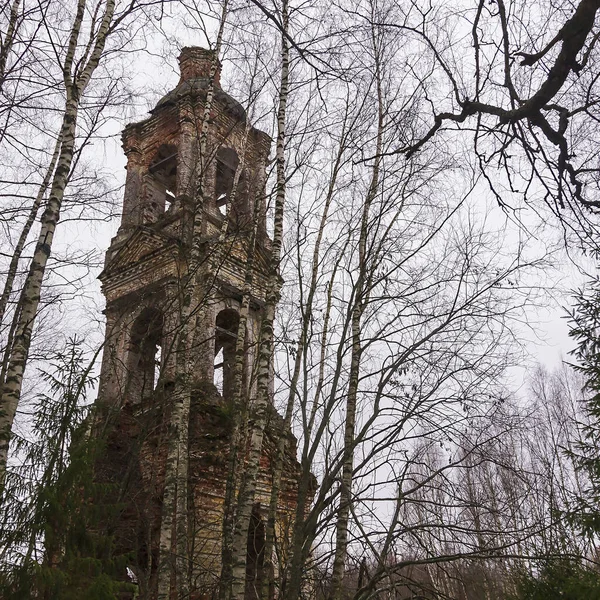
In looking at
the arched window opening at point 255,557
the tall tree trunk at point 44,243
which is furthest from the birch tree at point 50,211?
the arched window opening at point 255,557

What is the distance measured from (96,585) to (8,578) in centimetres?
74

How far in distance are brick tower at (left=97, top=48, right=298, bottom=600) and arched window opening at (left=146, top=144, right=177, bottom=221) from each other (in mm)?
28

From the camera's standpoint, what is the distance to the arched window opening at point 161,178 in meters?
15.9

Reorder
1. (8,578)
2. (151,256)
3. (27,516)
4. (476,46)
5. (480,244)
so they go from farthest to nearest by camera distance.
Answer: (151,256), (480,244), (27,516), (8,578), (476,46)

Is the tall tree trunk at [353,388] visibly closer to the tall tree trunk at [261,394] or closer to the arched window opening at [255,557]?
the tall tree trunk at [261,394]

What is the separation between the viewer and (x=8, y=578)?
534cm

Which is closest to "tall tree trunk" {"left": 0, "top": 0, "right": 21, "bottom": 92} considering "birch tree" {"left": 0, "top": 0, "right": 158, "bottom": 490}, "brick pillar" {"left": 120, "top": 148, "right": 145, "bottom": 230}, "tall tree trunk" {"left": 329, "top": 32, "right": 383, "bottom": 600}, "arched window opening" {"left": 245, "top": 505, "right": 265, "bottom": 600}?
"birch tree" {"left": 0, "top": 0, "right": 158, "bottom": 490}

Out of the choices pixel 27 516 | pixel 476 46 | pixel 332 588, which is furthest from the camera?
pixel 332 588

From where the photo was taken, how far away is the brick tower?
9383mm

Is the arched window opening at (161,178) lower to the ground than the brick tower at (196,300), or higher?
higher

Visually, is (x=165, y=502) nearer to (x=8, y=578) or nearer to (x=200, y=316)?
(x=8, y=578)

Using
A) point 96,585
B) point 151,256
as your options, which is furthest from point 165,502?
point 151,256

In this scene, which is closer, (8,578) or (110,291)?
(8,578)

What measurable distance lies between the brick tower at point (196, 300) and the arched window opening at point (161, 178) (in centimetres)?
3
